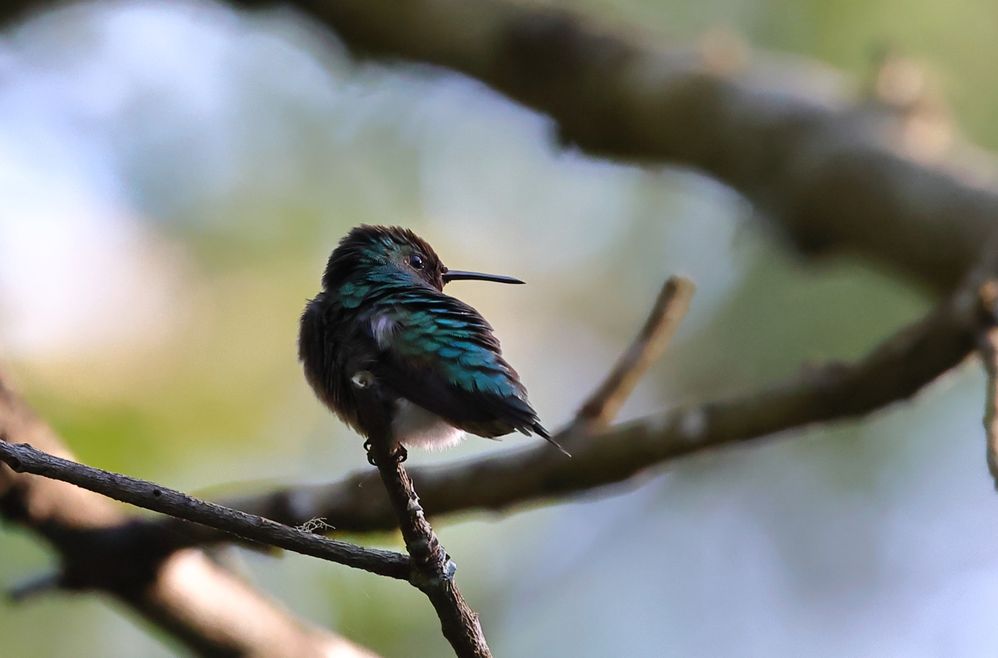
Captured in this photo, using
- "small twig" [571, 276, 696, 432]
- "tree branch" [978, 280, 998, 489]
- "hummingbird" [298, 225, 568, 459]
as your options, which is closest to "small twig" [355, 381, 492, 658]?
"hummingbird" [298, 225, 568, 459]

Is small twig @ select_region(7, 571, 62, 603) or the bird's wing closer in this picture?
the bird's wing

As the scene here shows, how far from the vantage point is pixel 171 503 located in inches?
84.0

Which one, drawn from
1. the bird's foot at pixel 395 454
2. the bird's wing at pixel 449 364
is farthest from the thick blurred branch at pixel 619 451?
the bird's foot at pixel 395 454

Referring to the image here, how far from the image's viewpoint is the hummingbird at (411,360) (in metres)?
2.74

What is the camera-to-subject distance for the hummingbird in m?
2.74

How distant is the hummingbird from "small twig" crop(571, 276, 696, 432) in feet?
2.79

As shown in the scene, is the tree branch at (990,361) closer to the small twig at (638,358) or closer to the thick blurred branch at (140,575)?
the small twig at (638,358)

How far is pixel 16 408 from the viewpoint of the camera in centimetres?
354

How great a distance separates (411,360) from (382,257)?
0.85 meters

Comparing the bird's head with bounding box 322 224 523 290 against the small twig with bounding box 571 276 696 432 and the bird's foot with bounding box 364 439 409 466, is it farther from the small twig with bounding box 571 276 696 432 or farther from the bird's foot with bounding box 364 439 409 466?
the bird's foot with bounding box 364 439 409 466

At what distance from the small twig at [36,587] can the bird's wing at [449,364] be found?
149 centimetres

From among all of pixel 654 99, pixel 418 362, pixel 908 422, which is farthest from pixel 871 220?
pixel 908 422

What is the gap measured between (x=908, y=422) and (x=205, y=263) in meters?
6.45

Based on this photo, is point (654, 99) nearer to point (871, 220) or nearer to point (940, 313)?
point (871, 220)
